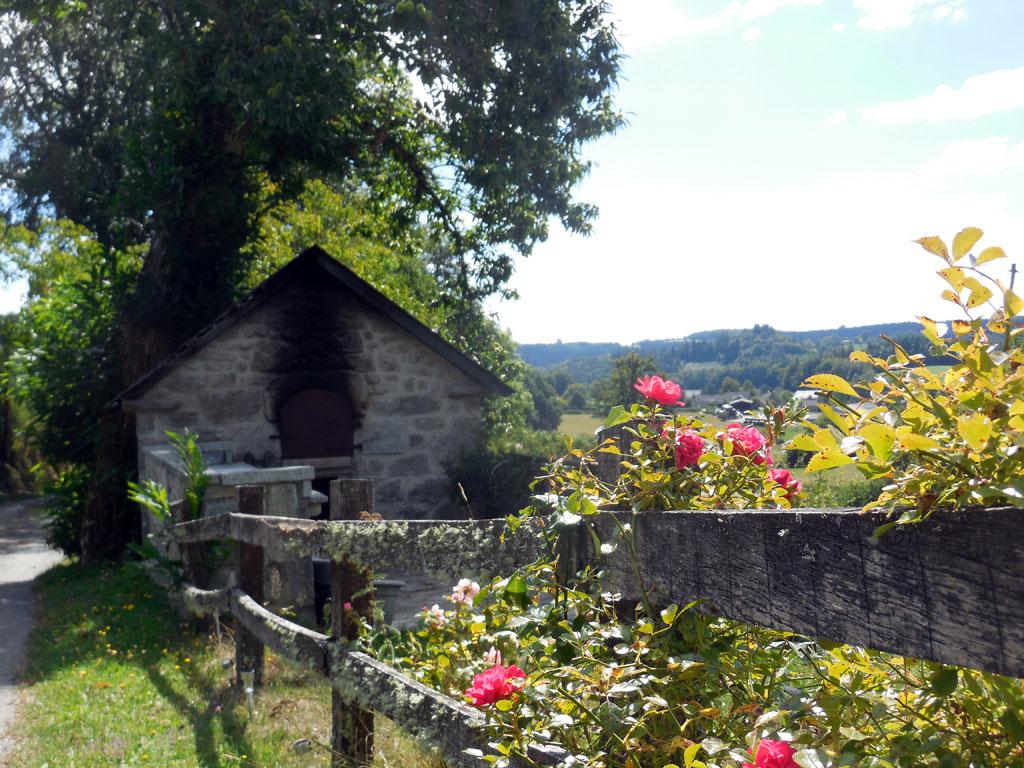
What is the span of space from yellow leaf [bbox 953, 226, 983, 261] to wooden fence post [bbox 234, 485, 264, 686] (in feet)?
16.0

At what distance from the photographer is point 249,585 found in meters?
5.53

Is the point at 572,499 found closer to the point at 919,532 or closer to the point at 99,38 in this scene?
the point at 919,532

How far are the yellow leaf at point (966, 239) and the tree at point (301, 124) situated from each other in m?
11.3

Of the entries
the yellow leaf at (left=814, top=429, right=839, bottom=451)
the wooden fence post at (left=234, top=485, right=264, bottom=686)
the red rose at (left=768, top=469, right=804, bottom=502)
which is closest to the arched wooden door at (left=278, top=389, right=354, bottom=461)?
the wooden fence post at (left=234, top=485, right=264, bottom=686)

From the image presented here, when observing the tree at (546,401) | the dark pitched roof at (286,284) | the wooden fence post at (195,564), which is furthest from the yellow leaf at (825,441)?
the tree at (546,401)

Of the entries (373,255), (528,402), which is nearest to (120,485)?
(373,255)

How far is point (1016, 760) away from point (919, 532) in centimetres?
35

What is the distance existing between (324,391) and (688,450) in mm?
9871

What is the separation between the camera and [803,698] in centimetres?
162

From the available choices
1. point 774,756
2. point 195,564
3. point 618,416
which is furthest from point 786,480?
point 195,564

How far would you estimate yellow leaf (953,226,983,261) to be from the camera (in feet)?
4.06

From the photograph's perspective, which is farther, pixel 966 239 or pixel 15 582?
pixel 15 582

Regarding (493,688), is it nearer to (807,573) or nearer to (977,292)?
(807,573)

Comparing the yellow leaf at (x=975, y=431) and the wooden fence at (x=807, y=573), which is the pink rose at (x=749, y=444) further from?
the yellow leaf at (x=975, y=431)
